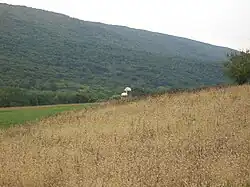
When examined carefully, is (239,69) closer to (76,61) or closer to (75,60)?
(76,61)

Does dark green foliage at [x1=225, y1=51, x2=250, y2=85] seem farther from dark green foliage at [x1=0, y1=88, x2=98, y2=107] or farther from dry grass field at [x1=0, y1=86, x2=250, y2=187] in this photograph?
dark green foliage at [x1=0, y1=88, x2=98, y2=107]

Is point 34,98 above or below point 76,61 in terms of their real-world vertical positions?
below

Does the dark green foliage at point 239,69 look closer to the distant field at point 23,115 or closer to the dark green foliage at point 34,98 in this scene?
the distant field at point 23,115

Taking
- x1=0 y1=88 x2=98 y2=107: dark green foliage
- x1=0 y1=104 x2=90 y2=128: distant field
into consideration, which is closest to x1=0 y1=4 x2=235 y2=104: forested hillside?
x1=0 y1=88 x2=98 y2=107: dark green foliage

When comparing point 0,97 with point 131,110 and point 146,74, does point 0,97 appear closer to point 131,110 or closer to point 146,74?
point 131,110

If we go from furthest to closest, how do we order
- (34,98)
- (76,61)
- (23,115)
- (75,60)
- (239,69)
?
(75,60), (76,61), (34,98), (239,69), (23,115)

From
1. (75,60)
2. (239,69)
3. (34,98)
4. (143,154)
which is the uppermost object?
(239,69)

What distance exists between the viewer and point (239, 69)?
32.5 meters

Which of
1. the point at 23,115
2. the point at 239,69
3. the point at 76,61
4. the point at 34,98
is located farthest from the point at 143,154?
the point at 76,61

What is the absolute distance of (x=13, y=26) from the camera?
4326 inches

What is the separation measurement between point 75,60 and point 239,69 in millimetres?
70296

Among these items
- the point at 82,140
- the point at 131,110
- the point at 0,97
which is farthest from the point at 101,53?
the point at 82,140

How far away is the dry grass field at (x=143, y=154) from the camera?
6613 mm

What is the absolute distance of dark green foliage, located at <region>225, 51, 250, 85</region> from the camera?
107 feet
